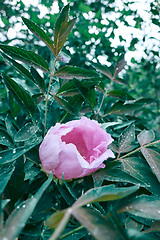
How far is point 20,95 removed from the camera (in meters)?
0.45

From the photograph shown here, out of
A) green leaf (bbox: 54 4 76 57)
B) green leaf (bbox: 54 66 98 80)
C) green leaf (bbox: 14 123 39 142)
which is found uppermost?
green leaf (bbox: 54 4 76 57)

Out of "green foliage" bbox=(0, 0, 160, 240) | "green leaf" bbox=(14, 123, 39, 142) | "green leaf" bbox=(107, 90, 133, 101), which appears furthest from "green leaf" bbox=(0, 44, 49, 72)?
"green leaf" bbox=(107, 90, 133, 101)

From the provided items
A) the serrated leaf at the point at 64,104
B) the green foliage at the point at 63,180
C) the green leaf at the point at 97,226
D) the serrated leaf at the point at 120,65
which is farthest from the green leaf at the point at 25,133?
the serrated leaf at the point at 120,65

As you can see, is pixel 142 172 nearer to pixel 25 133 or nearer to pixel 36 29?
pixel 25 133

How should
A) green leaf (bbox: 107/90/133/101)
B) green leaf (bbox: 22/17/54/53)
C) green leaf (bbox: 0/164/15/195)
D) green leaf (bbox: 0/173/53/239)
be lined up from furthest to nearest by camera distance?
green leaf (bbox: 107/90/133/101)
green leaf (bbox: 22/17/54/53)
green leaf (bbox: 0/164/15/195)
green leaf (bbox: 0/173/53/239)

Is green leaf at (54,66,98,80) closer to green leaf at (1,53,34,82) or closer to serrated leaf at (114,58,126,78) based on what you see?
green leaf at (1,53,34,82)

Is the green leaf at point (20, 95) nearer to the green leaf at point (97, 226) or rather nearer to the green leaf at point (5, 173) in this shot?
the green leaf at point (5, 173)

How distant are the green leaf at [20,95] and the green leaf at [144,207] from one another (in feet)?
0.91

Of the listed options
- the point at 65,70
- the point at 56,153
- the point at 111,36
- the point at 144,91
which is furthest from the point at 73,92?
the point at 144,91

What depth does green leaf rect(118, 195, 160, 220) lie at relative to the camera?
28 cm

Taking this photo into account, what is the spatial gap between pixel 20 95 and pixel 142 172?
289 mm

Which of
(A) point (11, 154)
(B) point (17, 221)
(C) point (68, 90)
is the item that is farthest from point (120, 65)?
(B) point (17, 221)

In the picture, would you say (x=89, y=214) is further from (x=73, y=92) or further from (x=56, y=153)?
(x=73, y=92)

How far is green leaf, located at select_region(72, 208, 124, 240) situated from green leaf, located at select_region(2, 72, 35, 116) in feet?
0.87
